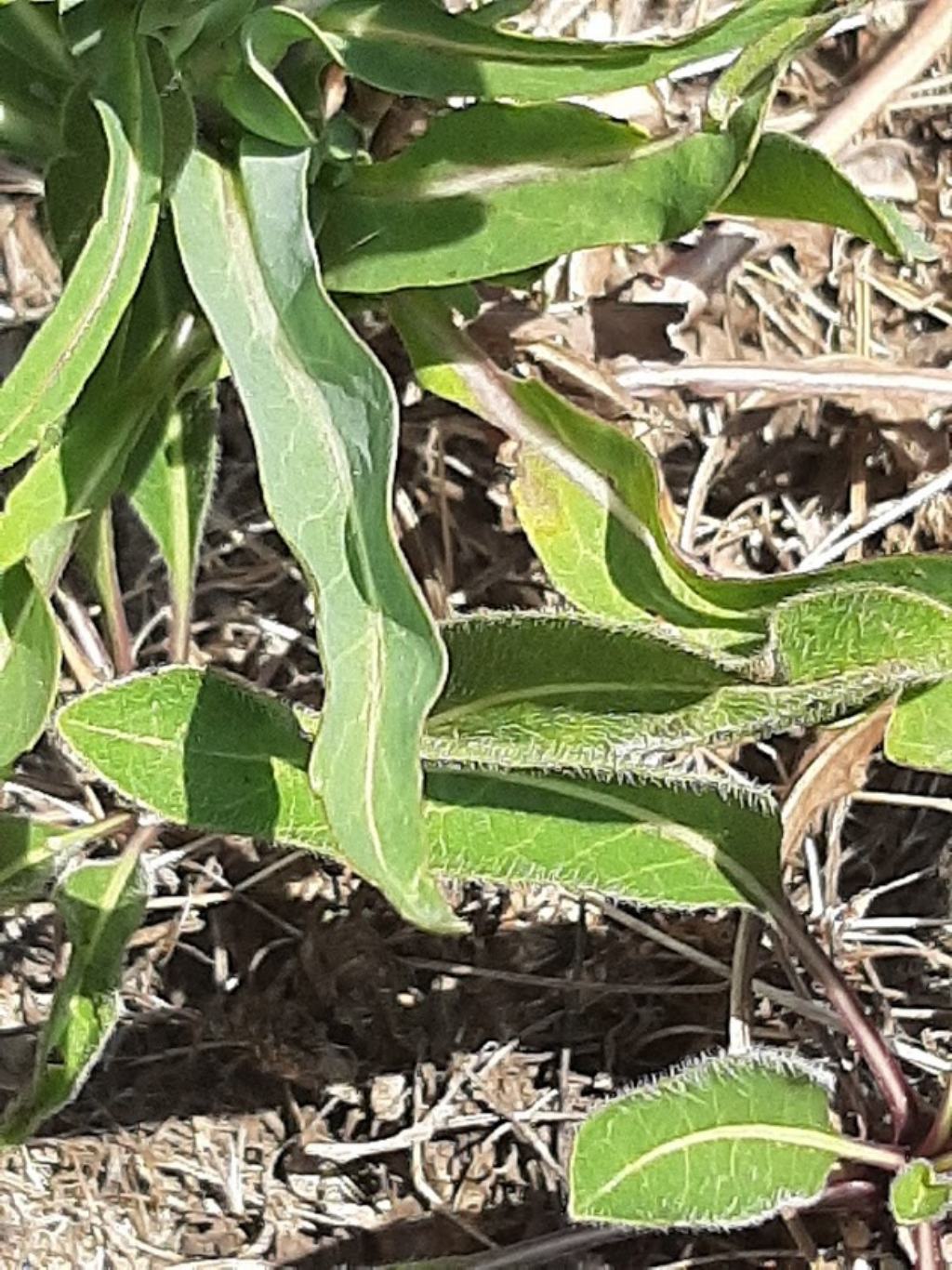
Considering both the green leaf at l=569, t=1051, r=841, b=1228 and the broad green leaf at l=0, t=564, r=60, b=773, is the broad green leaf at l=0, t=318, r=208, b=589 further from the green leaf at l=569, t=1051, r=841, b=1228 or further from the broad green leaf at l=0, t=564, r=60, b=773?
the green leaf at l=569, t=1051, r=841, b=1228

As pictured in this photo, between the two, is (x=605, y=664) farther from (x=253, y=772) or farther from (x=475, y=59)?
(x=475, y=59)

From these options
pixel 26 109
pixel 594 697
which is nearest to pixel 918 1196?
pixel 594 697

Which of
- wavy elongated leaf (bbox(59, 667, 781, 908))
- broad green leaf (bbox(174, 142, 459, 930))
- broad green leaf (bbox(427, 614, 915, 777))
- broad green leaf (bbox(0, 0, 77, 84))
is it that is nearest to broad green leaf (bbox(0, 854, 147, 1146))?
wavy elongated leaf (bbox(59, 667, 781, 908))

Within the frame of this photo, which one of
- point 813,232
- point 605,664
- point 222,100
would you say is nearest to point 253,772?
point 605,664

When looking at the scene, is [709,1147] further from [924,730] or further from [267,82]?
[267,82]

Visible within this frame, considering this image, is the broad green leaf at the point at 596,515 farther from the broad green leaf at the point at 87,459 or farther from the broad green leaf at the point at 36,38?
the broad green leaf at the point at 36,38
